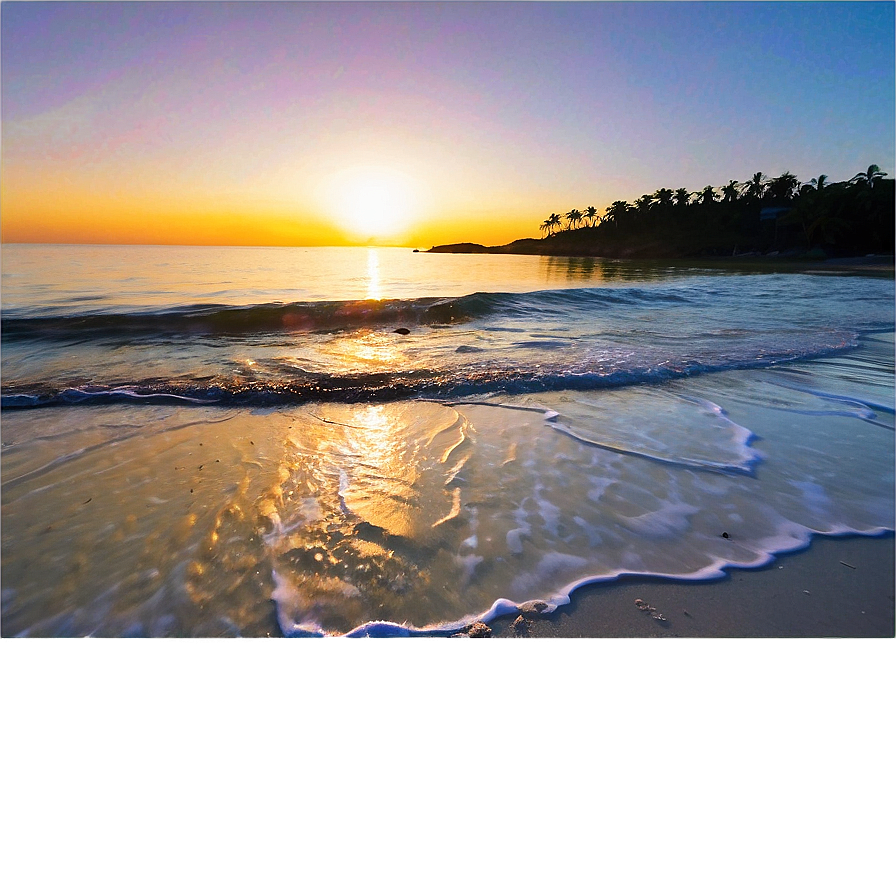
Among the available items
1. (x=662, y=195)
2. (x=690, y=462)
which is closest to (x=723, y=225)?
(x=662, y=195)

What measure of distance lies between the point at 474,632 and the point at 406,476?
4.19ft

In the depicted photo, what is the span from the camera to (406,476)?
2.94 metres

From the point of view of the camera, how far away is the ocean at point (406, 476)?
2.03 meters

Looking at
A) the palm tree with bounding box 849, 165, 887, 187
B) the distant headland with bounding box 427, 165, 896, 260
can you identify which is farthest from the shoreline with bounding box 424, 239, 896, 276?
the palm tree with bounding box 849, 165, 887, 187

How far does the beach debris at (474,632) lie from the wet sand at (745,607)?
0.03m

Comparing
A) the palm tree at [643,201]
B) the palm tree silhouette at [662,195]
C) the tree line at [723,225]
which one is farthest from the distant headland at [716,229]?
the palm tree silhouette at [662,195]

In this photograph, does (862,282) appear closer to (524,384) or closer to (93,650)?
(524,384)

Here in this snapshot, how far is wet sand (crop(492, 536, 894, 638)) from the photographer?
1.89 m

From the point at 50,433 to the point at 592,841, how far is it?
4343mm

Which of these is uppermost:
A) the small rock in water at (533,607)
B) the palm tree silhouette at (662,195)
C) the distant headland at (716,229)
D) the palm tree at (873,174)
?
the distant headland at (716,229)

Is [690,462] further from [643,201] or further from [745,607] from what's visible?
[643,201]

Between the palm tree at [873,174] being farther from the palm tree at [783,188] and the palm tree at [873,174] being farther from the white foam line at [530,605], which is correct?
the palm tree at [783,188]

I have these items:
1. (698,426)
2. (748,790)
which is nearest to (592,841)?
(748,790)

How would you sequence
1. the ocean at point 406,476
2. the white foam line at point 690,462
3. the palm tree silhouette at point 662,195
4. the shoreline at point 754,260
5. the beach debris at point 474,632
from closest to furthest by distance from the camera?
the beach debris at point 474,632 < the ocean at point 406,476 < the white foam line at point 690,462 < the palm tree silhouette at point 662,195 < the shoreline at point 754,260
